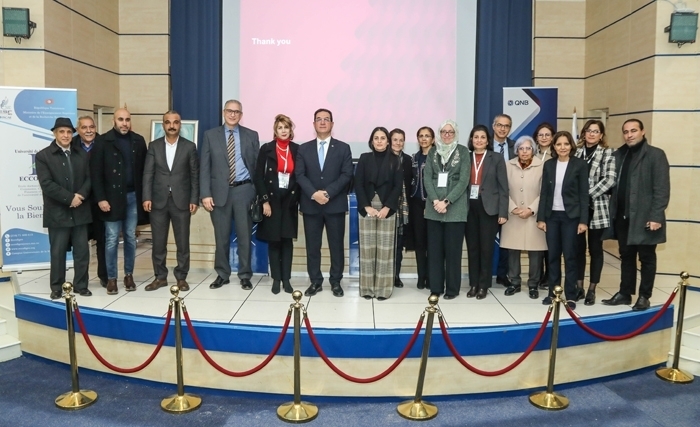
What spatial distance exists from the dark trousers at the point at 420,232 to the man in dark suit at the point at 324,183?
575 mm

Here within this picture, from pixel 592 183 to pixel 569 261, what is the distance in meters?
0.60

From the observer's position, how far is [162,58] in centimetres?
720

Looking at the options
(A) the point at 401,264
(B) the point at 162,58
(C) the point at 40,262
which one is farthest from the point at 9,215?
(A) the point at 401,264

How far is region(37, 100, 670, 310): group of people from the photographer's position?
4.18 m

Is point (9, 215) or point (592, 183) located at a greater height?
point (592, 183)

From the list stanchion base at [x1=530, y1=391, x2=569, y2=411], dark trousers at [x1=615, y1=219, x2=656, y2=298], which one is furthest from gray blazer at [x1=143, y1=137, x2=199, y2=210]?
dark trousers at [x1=615, y1=219, x2=656, y2=298]

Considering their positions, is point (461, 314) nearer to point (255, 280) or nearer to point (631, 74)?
point (255, 280)

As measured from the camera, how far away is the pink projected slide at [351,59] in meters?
6.73

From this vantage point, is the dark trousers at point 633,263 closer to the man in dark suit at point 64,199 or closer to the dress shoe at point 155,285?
the dress shoe at point 155,285

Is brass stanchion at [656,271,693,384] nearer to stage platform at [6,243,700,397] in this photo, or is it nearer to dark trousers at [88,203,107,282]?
stage platform at [6,243,700,397]

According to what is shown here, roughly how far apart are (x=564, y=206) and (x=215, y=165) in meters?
2.71

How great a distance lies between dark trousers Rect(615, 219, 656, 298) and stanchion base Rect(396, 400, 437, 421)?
186 centimetres

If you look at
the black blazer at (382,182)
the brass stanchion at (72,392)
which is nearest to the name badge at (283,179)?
the black blazer at (382,182)

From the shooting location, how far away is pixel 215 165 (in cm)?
460
